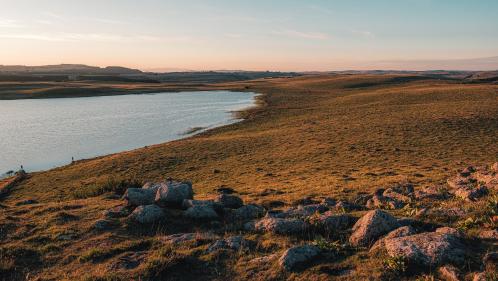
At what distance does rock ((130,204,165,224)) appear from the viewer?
51.1 feet

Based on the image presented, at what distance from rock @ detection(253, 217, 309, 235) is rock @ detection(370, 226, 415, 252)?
272 centimetres

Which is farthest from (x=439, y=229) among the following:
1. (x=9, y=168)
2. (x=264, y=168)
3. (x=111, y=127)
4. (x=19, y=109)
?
(x=19, y=109)

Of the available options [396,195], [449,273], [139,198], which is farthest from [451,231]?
[139,198]

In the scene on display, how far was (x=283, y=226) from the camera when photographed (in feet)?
45.1

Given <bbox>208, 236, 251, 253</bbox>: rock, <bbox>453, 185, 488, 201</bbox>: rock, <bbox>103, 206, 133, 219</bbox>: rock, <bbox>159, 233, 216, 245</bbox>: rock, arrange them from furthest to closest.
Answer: <bbox>103, 206, 133, 219</bbox>: rock → <bbox>453, 185, 488, 201</bbox>: rock → <bbox>159, 233, 216, 245</bbox>: rock → <bbox>208, 236, 251, 253</bbox>: rock

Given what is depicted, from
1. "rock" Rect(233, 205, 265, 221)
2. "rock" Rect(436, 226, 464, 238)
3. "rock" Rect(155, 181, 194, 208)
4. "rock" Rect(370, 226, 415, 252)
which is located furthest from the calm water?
"rock" Rect(436, 226, 464, 238)

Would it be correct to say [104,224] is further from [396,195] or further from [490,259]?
[396,195]

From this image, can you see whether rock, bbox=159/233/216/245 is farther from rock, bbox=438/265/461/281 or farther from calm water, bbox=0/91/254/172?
calm water, bbox=0/91/254/172

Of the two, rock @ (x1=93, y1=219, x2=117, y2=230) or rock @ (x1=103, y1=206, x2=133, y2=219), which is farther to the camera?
rock @ (x1=103, y1=206, x2=133, y2=219)

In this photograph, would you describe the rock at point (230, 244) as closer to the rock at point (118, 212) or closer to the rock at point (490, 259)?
the rock at point (118, 212)

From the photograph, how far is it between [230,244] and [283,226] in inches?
85.0

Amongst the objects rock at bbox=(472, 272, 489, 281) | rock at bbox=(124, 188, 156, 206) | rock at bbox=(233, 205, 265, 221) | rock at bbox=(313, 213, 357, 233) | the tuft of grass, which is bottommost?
the tuft of grass

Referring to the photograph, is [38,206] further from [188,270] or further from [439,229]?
[439,229]

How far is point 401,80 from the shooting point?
162 m
